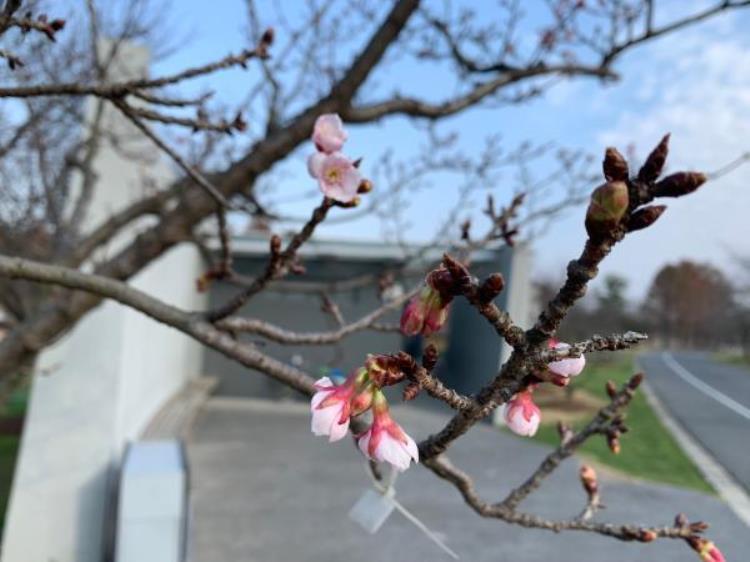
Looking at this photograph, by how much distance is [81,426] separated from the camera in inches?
192

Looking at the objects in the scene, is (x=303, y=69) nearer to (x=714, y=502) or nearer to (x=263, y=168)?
(x=263, y=168)

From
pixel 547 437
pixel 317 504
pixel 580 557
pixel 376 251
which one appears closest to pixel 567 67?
pixel 580 557

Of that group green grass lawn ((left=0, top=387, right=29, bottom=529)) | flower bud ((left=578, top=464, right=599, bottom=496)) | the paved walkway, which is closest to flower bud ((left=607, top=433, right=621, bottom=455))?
flower bud ((left=578, top=464, right=599, bottom=496))

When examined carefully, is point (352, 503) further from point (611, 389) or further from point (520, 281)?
point (611, 389)

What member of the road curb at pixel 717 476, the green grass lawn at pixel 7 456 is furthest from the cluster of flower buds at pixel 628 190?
the green grass lawn at pixel 7 456

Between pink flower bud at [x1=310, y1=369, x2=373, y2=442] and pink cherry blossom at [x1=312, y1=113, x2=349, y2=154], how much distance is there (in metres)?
0.40

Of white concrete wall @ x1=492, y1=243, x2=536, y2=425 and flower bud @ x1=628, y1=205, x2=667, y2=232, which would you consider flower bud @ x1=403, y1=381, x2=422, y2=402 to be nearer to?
flower bud @ x1=628, y1=205, x2=667, y2=232

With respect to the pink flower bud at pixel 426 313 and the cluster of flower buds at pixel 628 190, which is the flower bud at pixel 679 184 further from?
the pink flower bud at pixel 426 313

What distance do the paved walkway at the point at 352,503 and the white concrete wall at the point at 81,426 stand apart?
922mm

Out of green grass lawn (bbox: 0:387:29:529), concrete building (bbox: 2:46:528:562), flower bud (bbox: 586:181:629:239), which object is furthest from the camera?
green grass lawn (bbox: 0:387:29:529)

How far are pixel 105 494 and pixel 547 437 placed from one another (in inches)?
208

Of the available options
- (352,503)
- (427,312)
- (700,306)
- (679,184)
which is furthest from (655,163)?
(352,503)

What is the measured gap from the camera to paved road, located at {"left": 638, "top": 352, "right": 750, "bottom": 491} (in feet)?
5.12

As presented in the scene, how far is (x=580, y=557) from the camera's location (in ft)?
13.9
